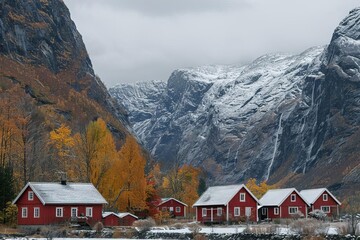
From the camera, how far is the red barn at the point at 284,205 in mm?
93850

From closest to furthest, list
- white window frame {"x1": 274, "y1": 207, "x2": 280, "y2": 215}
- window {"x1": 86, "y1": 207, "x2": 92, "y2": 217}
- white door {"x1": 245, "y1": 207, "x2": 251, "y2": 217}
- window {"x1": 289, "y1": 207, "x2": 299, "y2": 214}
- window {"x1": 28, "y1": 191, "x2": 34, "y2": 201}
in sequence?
window {"x1": 28, "y1": 191, "x2": 34, "y2": 201}
window {"x1": 86, "y1": 207, "x2": 92, "y2": 217}
white door {"x1": 245, "y1": 207, "x2": 251, "y2": 217}
white window frame {"x1": 274, "y1": 207, "x2": 280, "y2": 215}
window {"x1": 289, "y1": 207, "x2": 299, "y2": 214}

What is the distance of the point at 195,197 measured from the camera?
12750 cm

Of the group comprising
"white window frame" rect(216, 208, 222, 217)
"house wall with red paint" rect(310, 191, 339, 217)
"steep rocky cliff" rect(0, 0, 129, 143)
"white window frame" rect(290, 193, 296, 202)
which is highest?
"steep rocky cliff" rect(0, 0, 129, 143)

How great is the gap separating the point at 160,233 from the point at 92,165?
25.6 meters

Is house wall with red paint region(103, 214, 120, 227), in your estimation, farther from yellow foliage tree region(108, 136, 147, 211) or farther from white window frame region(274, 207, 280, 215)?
white window frame region(274, 207, 280, 215)

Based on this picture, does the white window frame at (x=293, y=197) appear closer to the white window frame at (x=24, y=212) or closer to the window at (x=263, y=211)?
the window at (x=263, y=211)

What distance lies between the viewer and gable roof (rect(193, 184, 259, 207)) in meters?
87.7

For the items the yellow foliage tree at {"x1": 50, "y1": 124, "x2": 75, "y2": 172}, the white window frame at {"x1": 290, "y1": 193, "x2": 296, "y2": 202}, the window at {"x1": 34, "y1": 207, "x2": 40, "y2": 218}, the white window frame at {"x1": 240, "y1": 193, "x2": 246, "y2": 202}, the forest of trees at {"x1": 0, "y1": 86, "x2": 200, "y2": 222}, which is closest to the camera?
the window at {"x1": 34, "y1": 207, "x2": 40, "y2": 218}

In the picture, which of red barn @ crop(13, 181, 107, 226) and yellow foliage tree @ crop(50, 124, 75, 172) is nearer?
red barn @ crop(13, 181, 107, 226)

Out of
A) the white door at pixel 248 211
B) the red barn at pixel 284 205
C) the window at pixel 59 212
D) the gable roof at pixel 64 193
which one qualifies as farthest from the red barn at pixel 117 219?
the red barn at pixel 284 205

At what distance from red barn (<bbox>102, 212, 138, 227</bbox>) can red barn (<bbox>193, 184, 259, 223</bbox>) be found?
41.2 feet

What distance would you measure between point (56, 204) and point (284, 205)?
3511 centimetres

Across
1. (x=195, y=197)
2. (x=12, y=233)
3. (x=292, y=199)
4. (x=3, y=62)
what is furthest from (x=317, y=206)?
(x=3, y=62)

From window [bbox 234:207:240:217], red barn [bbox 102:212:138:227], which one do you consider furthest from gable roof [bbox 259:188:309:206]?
red barn [bbox 102:212:138:227]
